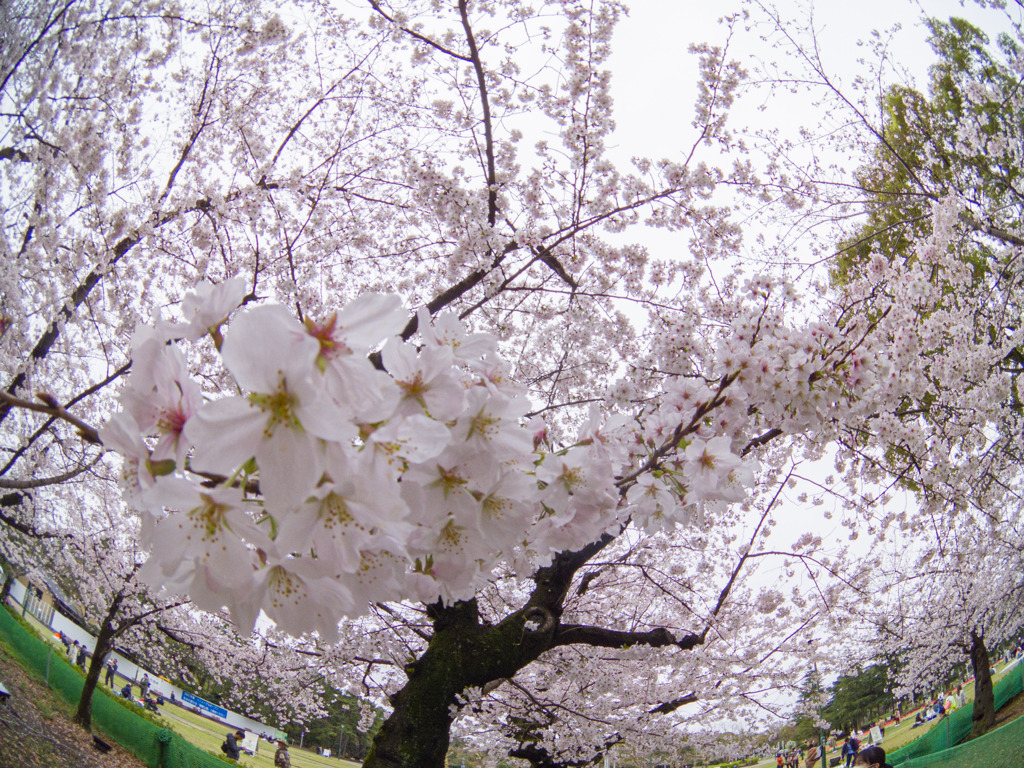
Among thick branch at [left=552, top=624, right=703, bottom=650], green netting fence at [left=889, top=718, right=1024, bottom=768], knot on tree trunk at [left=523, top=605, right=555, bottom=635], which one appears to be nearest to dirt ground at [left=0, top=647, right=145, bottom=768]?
knot on tree trunk at [left=523, top=605, right=555, bottom=635]

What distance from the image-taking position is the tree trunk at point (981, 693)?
1177 cm

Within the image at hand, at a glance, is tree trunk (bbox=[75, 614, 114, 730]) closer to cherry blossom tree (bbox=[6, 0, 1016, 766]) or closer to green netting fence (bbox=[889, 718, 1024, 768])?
cherry blossom tree (bbox=[6, 0, 1016, 766])

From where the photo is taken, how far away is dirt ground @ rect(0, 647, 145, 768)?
6.72m

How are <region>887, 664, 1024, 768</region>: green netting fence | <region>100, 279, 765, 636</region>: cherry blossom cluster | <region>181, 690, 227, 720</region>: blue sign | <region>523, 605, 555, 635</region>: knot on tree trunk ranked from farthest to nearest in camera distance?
<region>181, 690, 227, 720</region>: blue sign
<region>887, 664, 1024, 768</region>: green netting fence
<region>523, 605, 555, 635</region>: knot on tree trunk
<region>100, 279, 765, 636</region>: cherry blossom cluster

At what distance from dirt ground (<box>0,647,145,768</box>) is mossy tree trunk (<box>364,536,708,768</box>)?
4763mm

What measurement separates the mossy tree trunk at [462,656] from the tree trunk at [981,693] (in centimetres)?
1141

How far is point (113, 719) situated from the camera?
426 inches

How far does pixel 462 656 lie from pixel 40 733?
24.0ft

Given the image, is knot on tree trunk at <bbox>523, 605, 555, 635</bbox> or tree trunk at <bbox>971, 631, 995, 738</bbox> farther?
tree trunk at <bbox>971, 631, 995, 738</bbox>

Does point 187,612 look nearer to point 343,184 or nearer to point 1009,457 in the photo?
point 343,184

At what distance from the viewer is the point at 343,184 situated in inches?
225

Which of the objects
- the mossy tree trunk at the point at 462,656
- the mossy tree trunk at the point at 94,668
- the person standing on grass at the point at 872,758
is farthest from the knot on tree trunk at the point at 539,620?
the mossy tree trunk at the point at 94,668

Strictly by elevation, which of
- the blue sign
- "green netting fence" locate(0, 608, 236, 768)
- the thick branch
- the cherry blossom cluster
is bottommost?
the blue sign

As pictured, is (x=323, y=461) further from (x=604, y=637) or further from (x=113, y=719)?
(x=113, y=719)
